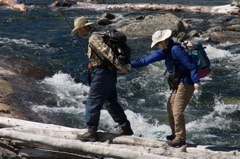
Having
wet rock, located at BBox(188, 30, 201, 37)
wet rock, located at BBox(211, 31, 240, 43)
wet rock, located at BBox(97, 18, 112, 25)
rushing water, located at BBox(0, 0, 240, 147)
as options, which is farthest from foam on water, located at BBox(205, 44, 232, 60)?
wet rock, located at BBox(97, 18, 112, 25)

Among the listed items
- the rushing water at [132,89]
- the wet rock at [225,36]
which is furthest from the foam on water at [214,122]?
the wet rock at [225,36]

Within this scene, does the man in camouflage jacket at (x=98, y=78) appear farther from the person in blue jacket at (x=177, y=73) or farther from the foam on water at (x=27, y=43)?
the foam on water at (x=27, y=43)

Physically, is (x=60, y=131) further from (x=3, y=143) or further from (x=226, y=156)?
(x=226, y=156)

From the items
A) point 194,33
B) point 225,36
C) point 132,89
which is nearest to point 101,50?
point 132,89

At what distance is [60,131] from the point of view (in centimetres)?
740

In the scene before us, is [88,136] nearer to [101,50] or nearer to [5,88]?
[101,50]

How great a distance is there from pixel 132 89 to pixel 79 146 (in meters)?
6.64

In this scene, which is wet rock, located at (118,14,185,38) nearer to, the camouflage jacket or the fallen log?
the fallen log

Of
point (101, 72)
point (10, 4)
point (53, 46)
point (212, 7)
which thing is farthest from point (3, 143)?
point (10, 4)

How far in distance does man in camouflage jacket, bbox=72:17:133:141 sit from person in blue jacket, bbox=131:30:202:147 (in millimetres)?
461

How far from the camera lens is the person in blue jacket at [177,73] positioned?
21.2 ft

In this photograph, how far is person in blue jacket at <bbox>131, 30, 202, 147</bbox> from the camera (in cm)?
646

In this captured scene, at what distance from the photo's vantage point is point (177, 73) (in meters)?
6.67

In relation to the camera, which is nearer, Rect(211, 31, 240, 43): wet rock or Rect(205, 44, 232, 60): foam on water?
Rect(205, 44, 232, 60): foam on water
